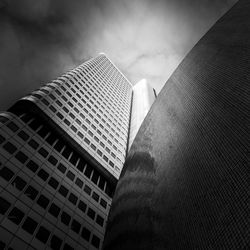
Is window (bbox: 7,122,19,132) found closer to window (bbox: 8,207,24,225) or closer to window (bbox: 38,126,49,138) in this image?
window (bbox: 38,126,49,138)

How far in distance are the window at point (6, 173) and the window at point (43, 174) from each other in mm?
3872

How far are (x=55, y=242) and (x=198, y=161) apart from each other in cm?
2033

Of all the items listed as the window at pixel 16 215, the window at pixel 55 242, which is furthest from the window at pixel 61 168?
the window at pixel 16 215

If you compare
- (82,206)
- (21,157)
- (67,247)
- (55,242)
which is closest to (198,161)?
(55,242)

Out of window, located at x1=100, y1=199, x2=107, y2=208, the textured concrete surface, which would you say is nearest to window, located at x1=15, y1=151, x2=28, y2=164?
window, located at x1=100, y1=199, x2=107, y2=208

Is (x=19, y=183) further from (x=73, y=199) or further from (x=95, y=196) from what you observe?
(x=95, y=196)

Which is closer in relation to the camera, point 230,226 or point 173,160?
point 230,226

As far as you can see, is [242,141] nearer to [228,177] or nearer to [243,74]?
[228,177]

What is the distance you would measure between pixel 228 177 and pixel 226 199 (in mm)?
726

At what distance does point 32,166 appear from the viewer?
2703cm

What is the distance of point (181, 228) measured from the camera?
771 centimetres

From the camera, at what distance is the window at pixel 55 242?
2236 centimetres

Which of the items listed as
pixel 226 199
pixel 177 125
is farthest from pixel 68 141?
pixel 226 199

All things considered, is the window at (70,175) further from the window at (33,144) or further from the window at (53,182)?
the window at (33,144)
